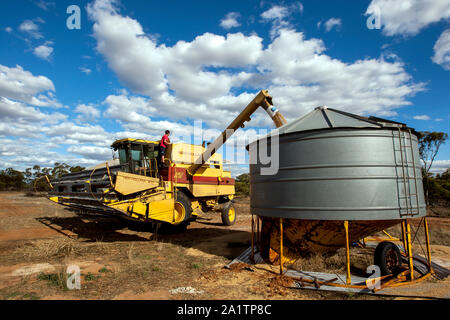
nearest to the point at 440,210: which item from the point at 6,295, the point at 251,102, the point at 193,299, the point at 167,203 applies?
the point at 251,102

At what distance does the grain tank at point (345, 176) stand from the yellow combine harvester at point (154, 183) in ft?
9.11

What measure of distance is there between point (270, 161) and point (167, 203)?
4.63 metres

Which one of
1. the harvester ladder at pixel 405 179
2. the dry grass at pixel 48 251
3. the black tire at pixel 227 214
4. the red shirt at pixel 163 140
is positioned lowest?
the dry grass at pixel 48 251

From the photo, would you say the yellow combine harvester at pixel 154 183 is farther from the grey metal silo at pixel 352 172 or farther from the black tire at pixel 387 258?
the black tire at pixel 387 258

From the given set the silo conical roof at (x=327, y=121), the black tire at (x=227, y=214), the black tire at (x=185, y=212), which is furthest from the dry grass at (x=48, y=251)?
the black tire at (x=227, y=214)

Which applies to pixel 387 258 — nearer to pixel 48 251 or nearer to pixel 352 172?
pixel 352 172

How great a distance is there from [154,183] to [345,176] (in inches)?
251

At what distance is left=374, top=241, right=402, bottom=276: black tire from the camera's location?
222 inches

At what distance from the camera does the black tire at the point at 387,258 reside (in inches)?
222

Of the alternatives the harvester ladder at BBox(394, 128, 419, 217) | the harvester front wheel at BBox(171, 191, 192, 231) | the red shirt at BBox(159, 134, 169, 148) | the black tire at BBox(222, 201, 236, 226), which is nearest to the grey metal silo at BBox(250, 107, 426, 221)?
the harvester ladder at BBox(394, 128, 419, 217)

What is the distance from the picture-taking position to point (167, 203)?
9555mm

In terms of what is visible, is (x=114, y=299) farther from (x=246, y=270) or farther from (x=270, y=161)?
(x=270, y=161)

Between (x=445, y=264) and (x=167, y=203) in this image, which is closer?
(x=445, y=264)

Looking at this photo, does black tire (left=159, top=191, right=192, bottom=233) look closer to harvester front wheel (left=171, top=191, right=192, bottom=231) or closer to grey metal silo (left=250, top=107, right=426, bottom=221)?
harvester front wheel (left=171, top=191, right=192, bottom=231)
